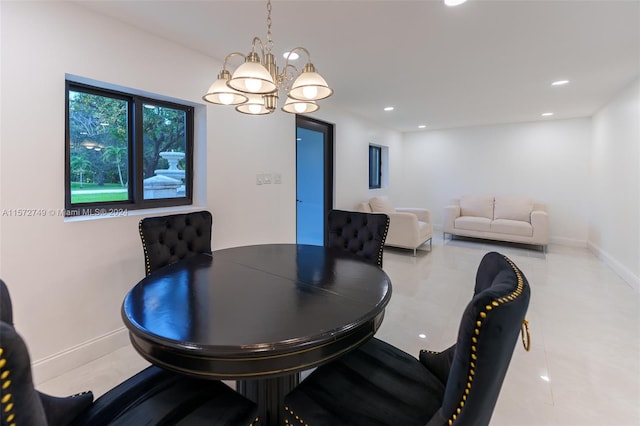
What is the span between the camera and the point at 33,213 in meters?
1.76

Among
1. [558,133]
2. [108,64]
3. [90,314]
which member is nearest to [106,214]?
[90,314]

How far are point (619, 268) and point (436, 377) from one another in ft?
13.7

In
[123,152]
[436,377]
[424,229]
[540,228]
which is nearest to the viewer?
[436,377]

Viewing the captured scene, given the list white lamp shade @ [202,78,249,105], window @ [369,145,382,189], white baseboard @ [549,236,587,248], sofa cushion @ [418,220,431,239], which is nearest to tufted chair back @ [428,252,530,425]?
white lamp shade @ [202,78,249,105]

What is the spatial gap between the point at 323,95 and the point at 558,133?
238 inches

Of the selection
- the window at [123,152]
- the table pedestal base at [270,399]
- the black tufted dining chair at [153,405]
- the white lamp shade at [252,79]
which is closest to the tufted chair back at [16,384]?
the black tufted dining chair at [153,405]

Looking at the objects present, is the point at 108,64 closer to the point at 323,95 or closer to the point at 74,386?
the point at 323,95

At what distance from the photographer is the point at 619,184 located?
3.80 metres

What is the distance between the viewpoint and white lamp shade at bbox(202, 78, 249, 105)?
1.52 meters

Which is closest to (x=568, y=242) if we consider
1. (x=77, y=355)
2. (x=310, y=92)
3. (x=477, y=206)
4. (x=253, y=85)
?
(x=477, y=206)

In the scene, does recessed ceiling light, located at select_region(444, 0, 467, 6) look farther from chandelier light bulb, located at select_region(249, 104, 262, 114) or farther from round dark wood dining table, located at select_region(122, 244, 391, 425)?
round dark wood dining table, located at select_region(122, 244, 391, 425)

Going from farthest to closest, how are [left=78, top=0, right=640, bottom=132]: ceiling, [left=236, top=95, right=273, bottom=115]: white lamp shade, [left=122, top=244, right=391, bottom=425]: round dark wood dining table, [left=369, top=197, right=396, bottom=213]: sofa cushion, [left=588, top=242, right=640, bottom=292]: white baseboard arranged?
[left=369, top=197, right=396, bottom=213]: sofa cushion → [left=588, top=242, right=640, bottom=292]: white baseboard → [left=78, top=0, right=640, bottom=132]: ceiling → [left=236, top=95, right=273, bottom=115]: white lamp shade → [left=122, top=244, right=391, bottom=425]: round dark wood dining table

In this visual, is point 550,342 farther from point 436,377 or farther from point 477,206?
point 477,206

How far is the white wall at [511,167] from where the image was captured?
18.0 ft
